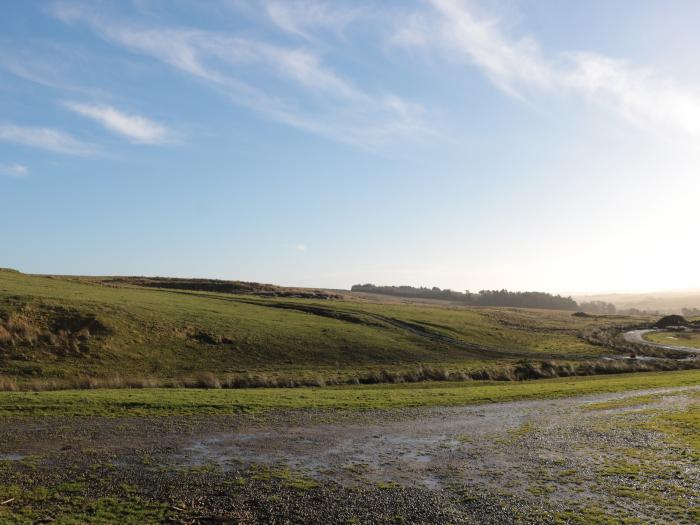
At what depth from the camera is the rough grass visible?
26391 mm

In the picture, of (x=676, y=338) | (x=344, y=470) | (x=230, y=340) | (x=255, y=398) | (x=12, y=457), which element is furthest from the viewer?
(x=676, y=338)

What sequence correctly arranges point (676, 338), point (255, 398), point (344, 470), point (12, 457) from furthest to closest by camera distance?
point (676, 338) < point (255, 398) < point (12, 457) < point (344, 470)

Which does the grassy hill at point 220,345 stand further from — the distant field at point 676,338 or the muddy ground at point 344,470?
the distant field at point 676,338

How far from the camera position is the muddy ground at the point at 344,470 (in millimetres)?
14688

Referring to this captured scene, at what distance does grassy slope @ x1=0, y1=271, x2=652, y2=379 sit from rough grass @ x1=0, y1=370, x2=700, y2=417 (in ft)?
33.8

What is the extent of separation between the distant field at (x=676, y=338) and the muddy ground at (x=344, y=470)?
69652mm

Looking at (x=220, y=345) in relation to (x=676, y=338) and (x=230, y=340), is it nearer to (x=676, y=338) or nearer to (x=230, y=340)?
(x=230, y=340)

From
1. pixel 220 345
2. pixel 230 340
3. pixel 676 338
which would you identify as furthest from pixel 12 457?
pixel 676 338

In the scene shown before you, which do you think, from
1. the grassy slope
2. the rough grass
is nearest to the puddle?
the rough grass

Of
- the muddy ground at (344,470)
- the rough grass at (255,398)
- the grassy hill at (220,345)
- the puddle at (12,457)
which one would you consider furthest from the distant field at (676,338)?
the puddle at (12,457)

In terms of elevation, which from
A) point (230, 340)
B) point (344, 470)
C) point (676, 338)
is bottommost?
point (676, 338)

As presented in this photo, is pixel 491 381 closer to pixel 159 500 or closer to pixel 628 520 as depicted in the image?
pixel 628 520

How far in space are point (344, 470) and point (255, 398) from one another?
1411 centimetres

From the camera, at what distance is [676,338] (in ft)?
307
